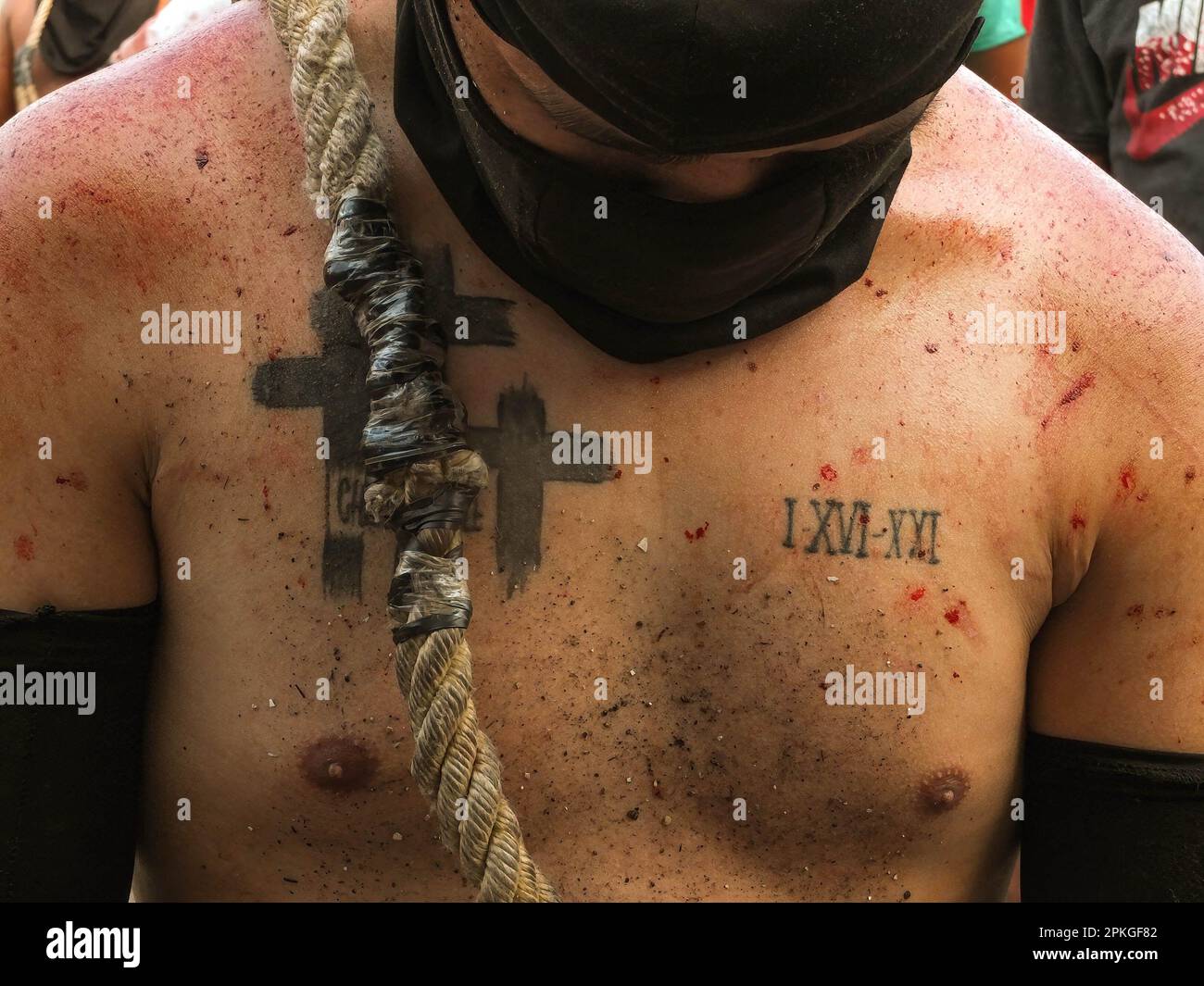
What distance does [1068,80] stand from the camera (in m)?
3.15

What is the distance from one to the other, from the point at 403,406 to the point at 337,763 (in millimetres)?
331

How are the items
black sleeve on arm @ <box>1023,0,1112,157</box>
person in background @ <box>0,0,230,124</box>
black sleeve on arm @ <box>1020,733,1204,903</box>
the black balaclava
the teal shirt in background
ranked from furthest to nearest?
person in background @ <box>0,0,230,124</box>
the teal shirt in background
black sleeve on arm @ <box>1023,0,1112,157</box>
black sleeve on arm @ <box>1020,733,1204,903</box>
the black balaclava

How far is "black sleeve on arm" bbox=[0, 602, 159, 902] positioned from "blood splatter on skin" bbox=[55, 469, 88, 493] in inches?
4.5

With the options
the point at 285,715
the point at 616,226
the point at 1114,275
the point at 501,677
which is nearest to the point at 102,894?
the point at 285,715

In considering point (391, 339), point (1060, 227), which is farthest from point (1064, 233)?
point (391, 339)

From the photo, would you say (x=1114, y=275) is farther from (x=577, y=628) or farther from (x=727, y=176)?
(x=577, y=628)

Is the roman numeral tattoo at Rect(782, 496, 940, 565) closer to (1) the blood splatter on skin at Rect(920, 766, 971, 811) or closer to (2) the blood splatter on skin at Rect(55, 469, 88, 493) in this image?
(1) the blood splatter on skin at Rect(920, 766, 971, 811)

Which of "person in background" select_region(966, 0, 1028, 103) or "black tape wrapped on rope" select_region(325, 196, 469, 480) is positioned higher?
"person in background" select_region(966, 0, 1028, 103)

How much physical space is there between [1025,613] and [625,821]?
1.46 feet

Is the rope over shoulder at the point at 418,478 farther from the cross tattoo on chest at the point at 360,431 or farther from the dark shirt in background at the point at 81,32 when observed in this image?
the dark shirt in background at the point at 81,32

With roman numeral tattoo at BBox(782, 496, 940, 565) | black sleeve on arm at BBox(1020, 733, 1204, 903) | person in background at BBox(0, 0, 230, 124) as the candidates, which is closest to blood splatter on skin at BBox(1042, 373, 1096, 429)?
roman numeral tattoo at BBox(782, 496, 940, 565)

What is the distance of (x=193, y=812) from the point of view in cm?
141

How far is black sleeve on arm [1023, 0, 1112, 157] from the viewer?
312cm

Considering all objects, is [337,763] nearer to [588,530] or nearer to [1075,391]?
[588,530]
